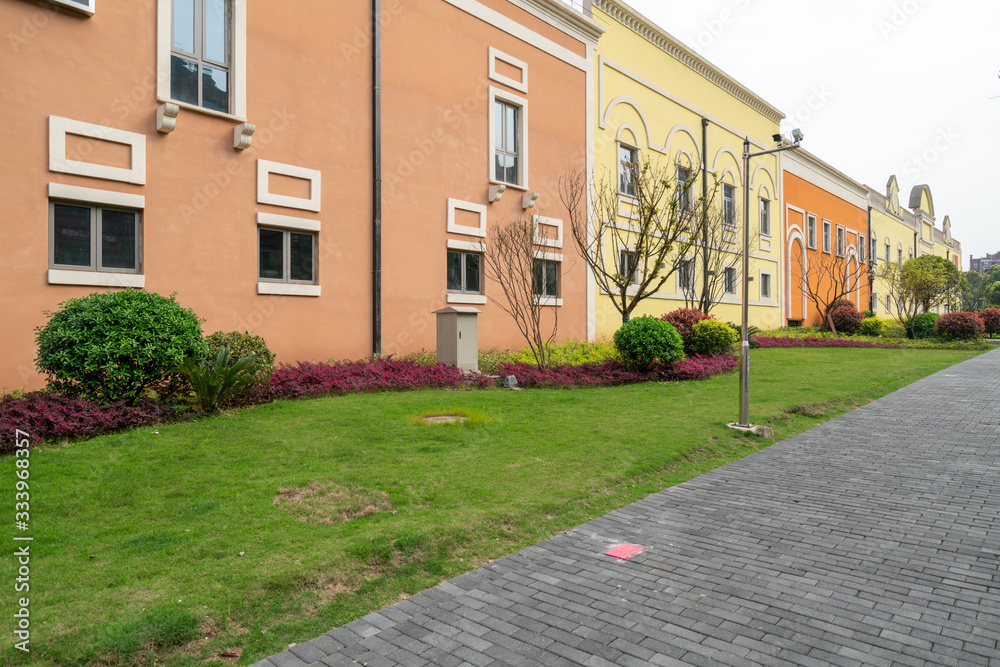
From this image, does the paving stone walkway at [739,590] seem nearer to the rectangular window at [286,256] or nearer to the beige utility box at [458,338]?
the beige utility box at [458,338]

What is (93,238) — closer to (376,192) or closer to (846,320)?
(376,192)

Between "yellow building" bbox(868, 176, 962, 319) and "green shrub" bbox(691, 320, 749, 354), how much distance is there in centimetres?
3047

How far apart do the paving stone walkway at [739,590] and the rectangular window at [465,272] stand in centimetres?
998

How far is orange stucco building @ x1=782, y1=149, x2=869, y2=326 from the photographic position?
3450 cm

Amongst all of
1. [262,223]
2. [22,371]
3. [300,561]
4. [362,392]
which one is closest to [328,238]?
[262,223]

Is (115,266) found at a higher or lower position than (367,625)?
higher

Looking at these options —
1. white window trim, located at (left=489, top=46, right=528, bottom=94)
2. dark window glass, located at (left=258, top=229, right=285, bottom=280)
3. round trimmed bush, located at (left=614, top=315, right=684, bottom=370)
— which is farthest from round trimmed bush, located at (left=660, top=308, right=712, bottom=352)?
dark window glass, located at (left=258, top=229, right=285, bottom=280)

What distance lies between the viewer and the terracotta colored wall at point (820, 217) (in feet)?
116

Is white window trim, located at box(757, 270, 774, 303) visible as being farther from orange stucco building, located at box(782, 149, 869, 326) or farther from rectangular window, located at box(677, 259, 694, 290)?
rectangular window, located at box(677, 259, 694, 290)

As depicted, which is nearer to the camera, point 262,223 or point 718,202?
point 262,223

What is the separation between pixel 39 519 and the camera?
4777 mm

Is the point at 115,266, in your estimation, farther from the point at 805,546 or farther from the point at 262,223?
the point at 805,546

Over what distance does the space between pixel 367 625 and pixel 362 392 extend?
7.86 metres

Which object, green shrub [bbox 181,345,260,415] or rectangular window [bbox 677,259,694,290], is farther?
rectangular window [bbox 677,259,694,290]
